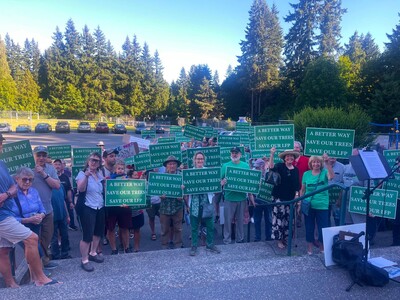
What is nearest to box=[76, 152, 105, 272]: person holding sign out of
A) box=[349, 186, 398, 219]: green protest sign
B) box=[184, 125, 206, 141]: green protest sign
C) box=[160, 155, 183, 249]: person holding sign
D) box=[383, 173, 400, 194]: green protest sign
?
box=[160, 155, 183, 249]: person holding sign

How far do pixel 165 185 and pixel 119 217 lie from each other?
0.97 m

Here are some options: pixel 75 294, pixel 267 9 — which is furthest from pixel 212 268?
pixel 267 9

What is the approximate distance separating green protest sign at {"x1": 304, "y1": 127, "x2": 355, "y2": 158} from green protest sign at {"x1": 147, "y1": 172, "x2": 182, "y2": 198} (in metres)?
2.39

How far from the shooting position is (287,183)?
530 centimetres

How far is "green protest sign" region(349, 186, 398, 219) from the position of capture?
542cm

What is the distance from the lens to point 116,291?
12.3 feet

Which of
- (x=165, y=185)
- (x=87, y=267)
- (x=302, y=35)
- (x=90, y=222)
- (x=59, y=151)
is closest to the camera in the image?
(x=87, y=267)

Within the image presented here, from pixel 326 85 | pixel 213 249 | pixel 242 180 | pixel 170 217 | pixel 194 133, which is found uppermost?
pixel 326 85

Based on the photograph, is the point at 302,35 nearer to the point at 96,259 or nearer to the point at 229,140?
the point at 229,140

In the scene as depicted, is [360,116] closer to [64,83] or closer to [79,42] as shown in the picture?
[64,83]

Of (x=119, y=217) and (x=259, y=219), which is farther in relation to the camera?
(x=259, y=219)

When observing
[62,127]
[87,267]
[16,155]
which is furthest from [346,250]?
[62,127]

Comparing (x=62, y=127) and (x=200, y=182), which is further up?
(x=62, y=127)

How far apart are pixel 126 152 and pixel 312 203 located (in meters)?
5.37
